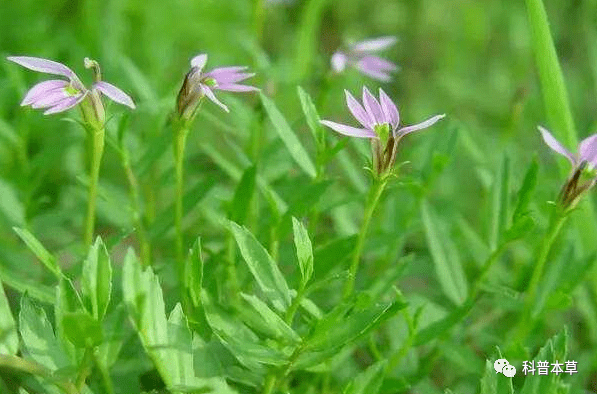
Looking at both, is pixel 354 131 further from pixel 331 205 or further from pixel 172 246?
pixel 172 246

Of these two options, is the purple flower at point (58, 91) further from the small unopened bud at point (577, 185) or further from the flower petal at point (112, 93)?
the small unopened bud at point (577, 185)

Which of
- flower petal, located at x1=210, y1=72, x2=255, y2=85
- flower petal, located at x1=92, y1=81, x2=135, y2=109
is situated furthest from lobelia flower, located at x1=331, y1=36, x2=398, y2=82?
flower petal, located at x1=92, y1=81, x2=135, y2=109

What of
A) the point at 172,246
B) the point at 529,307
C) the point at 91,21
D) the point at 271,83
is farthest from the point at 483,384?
the point at 91,21

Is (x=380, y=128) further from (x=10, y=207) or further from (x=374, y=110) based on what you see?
(x=10, y=207)

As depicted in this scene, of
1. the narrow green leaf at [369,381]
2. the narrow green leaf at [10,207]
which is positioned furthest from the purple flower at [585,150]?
the narrow green leaf at [10,207]

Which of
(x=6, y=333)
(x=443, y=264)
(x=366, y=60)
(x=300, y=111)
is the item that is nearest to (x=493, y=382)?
(x=443, y=264)

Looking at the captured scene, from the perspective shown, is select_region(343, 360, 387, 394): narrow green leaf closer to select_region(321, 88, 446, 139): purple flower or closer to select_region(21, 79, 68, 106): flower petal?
select_region(321, 88, 446, 139): purple flower
